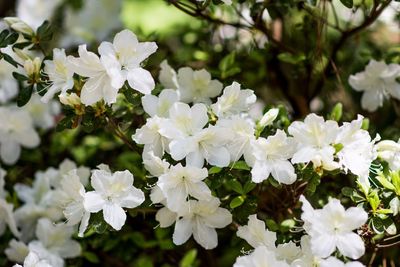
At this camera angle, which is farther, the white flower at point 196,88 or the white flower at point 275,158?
the white flower at point 196,88

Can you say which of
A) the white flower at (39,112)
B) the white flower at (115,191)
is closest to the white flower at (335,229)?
the white flower at (115,191)

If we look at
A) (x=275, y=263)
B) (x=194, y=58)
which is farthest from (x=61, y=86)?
(x=194, y=58)

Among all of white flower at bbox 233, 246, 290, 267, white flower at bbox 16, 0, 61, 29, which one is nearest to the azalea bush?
white flower at bbox 233, 246, 290, 267

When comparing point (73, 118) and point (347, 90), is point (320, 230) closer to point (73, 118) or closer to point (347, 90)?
point (73, 118)

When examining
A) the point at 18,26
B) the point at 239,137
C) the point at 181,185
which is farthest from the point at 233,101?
the point at 18,26

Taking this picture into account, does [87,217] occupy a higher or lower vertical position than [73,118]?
lower

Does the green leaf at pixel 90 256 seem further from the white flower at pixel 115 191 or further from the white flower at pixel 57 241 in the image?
the white flower at pixel 115 191

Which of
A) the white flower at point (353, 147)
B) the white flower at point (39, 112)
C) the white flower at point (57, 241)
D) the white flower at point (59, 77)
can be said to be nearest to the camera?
the white flower at point (353, 147)
